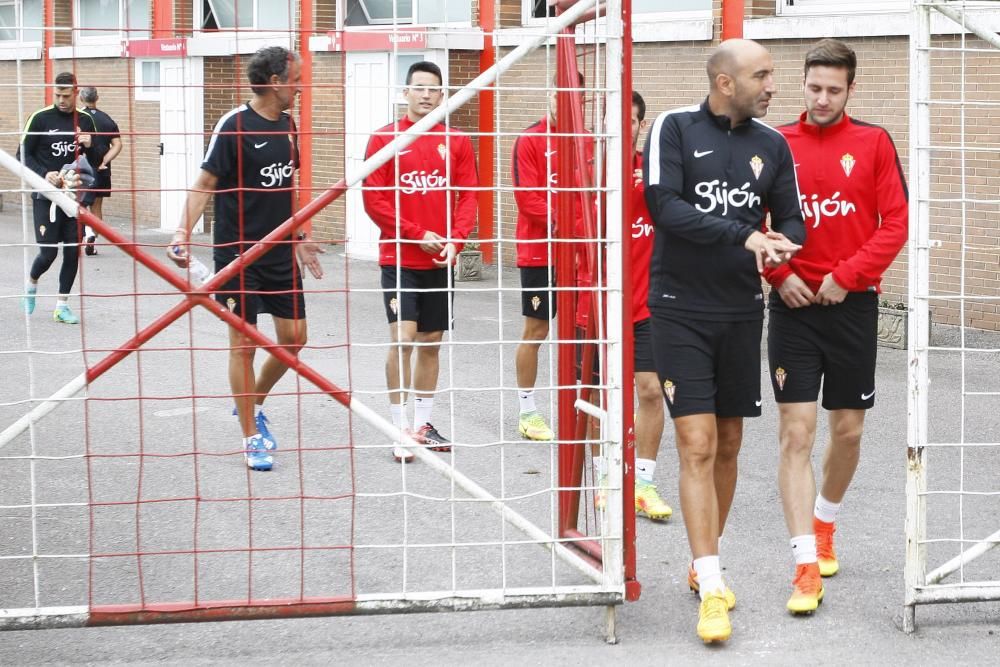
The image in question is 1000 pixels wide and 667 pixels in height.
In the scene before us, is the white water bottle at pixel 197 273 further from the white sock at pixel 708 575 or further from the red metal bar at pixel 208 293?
the white sock at pixel 708 575

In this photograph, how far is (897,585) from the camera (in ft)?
17.2

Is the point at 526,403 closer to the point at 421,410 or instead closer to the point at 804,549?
the point at 421,410

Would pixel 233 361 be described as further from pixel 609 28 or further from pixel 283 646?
pixel 609 28

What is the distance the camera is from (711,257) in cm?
477

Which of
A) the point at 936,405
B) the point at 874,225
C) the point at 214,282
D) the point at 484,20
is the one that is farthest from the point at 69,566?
the point at 484,20

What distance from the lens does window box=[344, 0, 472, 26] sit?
17.3 metres

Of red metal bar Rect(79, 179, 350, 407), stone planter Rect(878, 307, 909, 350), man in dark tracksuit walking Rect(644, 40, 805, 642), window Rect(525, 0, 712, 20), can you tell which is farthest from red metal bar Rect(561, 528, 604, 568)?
window Rect(525, 0, 712, 20)

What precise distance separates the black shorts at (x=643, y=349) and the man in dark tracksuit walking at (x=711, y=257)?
1225 millimetres

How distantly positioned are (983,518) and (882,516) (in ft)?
1.44

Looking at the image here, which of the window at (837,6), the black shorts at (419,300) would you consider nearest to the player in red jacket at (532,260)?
the black shorts at (419,300)

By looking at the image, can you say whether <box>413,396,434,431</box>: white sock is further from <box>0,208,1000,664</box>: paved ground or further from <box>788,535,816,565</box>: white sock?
<box>788,535,816,565</box>: white sock

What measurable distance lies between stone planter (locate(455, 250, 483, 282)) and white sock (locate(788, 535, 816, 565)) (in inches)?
388

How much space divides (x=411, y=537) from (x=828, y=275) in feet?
6.87

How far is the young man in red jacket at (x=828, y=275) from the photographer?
4941 mm
